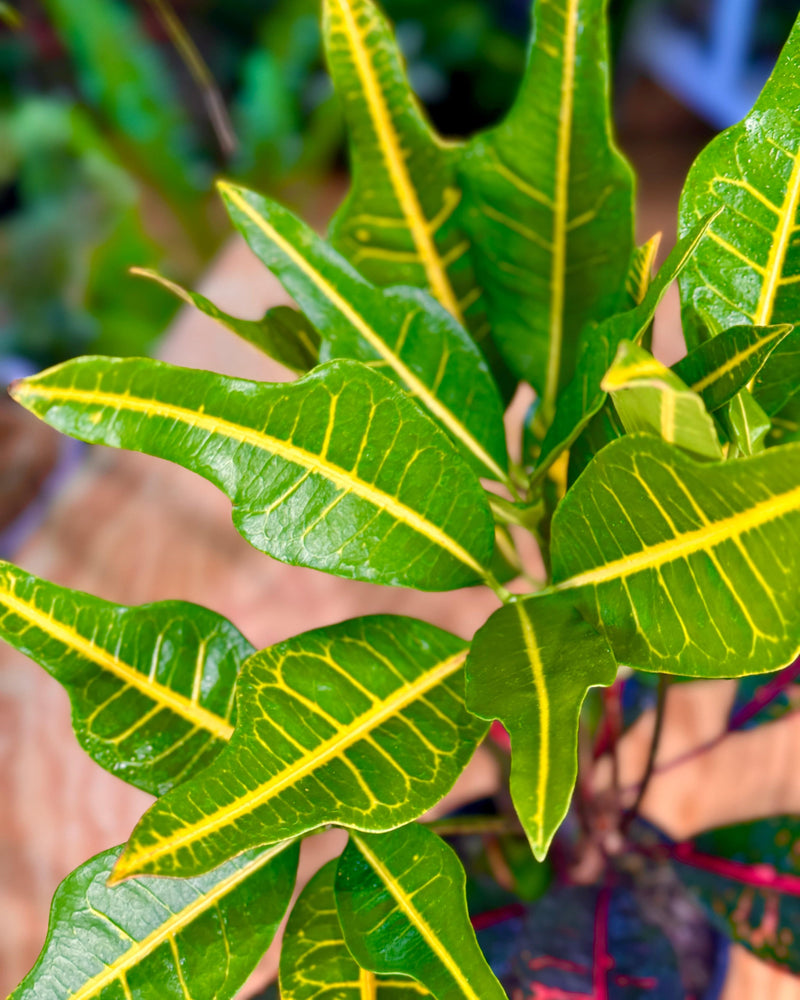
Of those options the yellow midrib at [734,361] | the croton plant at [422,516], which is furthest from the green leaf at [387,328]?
the yellow midrib at [734,361]

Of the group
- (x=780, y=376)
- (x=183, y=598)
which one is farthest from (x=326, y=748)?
(x=183, y=598)

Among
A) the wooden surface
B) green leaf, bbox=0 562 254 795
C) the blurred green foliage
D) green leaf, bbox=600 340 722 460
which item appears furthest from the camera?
the blurred green foliage

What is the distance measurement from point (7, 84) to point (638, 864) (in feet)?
5.99

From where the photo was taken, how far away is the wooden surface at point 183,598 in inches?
25.2

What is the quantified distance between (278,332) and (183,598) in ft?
1.49

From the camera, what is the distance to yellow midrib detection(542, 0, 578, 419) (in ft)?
1.16

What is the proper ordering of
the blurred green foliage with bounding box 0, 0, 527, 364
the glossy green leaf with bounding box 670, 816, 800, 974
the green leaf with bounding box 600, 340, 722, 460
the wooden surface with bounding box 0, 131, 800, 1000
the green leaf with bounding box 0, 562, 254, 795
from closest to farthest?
the green leaf with bounding box 600, 340, 722, 460 < the green leaf with bounding box 0, 562, 254, 795 < the glossy green leaf with bounding box 670, 816, 800, 974 < the wooden surface with bounding box 0, 131, 800, 1000 < the blurred green foliage with bounding box 0, 0, 527, 364

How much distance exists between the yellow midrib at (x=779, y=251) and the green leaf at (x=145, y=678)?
0.80ft

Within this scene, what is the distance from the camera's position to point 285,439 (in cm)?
28

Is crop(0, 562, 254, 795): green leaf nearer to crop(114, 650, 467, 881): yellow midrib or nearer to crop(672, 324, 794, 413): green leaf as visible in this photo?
crop(114, 650, 467, 881): yellow midrib

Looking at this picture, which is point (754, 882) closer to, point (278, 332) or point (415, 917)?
point (415, 917)

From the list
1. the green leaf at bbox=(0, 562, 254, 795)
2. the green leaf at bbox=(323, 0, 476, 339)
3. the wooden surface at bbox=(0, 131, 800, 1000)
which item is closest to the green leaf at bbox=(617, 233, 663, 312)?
the green leaf at bbox=(323, 0, 476, 339)

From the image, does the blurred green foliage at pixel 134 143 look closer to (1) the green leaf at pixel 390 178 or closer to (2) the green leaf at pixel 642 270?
(1) the green leaf at pixel 390 178

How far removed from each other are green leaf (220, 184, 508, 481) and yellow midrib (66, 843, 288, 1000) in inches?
7.3
